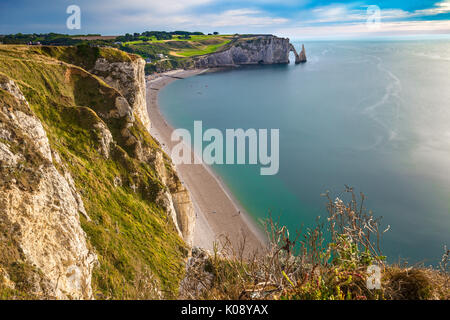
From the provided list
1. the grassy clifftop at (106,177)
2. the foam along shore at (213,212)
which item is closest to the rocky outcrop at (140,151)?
the grassy clifftop at (106,177)

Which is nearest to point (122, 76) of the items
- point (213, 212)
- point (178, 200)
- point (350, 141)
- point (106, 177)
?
point (178, 200)

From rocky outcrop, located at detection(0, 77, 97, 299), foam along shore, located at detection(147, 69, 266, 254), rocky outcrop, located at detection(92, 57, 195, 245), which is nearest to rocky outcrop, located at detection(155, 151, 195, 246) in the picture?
rocky outcrop, located at detection(92, 57, 195, 245)

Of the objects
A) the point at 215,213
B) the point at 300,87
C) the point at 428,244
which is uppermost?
the point at 300,87

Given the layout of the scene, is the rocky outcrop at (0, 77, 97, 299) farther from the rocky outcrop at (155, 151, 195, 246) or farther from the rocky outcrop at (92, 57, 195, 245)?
the rocky outcrop at (155, 151, 195, 246)
